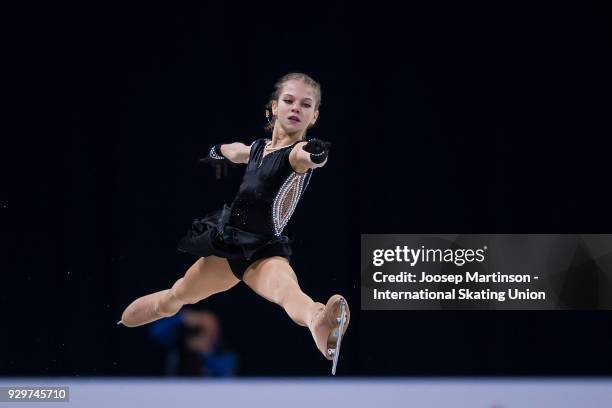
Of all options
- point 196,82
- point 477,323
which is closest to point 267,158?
point 196,82

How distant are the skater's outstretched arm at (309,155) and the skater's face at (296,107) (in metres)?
0.26

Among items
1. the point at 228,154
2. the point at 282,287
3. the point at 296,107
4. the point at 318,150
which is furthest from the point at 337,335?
the point at 228,154

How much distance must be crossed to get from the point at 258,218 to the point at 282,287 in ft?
1.13

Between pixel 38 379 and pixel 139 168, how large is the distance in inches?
47.3

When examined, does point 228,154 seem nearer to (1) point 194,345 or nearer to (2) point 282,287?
(2) point 282,287

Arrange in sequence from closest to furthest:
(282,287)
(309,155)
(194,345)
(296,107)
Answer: (309,155) → (282,287) → (296,107) → (194,345)

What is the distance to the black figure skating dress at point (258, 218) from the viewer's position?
165 inches

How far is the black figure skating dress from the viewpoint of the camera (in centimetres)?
420

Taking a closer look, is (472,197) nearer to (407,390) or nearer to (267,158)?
(407,390)

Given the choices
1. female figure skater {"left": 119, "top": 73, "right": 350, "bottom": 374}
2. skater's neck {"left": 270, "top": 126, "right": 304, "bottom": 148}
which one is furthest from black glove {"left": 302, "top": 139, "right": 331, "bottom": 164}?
skater's neck {"left": 270, "top": 126, "right": 304, "bottom": 148}

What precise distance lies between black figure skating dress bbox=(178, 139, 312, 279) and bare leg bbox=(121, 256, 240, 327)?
0.24 feet

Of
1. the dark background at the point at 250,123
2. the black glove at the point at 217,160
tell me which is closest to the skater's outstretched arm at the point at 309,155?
the black glove at the point at 217,160

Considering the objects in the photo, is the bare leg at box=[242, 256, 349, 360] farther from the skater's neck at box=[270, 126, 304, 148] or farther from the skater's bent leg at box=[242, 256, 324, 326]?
the skater's neck at box=[270, 126, 304, 148]

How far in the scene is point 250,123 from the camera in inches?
200
